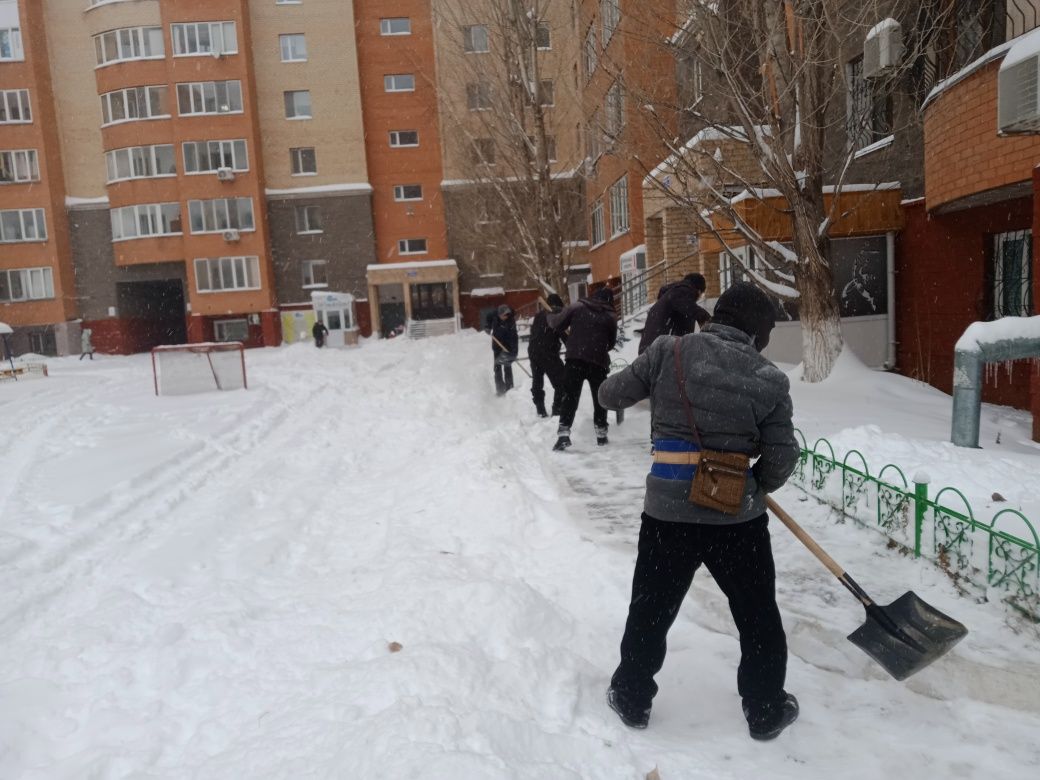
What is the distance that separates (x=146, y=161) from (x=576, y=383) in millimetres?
33652

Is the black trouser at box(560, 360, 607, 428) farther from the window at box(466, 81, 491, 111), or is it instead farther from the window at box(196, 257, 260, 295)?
the window at box(196, 257, 260, 295)

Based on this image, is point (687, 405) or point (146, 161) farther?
point (146, 161)

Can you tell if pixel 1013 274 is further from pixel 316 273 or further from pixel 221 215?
pixel 221 215

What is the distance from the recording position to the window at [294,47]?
3575 centimetres

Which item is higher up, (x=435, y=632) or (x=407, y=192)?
(x=407, y=192)

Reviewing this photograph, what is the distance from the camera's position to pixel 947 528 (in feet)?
13.5

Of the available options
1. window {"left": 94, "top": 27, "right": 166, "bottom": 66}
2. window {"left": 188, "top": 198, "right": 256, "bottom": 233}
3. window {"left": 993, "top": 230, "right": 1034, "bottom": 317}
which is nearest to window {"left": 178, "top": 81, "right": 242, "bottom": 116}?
window {"left": 94, "top": 27, "right": 166, "bottom": 66}

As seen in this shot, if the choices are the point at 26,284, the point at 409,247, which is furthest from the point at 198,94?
the point at 26,284

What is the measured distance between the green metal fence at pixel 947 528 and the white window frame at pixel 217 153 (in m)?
34.5

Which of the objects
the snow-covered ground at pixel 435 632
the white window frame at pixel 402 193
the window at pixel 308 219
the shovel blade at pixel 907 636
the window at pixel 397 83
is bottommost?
the snow-covered ground at pixel 435 632

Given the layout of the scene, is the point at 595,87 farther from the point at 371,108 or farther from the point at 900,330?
the point at 371,108

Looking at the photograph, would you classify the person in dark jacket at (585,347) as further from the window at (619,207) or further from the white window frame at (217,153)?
the white window frame at (217,153)

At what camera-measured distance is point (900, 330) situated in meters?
11.7

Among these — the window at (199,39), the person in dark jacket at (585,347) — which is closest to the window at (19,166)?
the window at (199,39)
